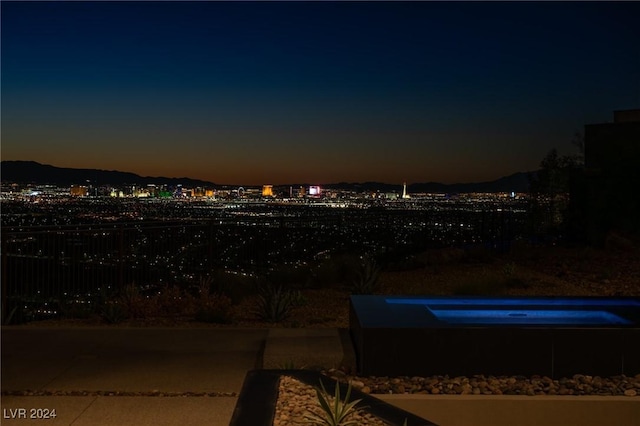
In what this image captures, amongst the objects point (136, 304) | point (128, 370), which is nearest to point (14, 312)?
point (136, 304)

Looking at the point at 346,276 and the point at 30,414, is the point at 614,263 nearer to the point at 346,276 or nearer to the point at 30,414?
the point at 346,276

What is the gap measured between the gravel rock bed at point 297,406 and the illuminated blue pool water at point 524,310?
7.34 feet

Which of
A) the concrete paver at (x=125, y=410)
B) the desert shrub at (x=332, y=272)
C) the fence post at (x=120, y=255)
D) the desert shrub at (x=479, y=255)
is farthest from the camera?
the desert shrub at (x=479, y=255)

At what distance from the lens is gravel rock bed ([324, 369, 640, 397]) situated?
645 centimetres

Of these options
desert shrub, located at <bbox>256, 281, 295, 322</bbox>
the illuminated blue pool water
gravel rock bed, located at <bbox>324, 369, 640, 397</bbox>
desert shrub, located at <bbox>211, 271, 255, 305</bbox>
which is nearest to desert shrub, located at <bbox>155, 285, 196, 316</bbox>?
desert shrub, located at <bbox>211, 271, 255, 305</bbox>

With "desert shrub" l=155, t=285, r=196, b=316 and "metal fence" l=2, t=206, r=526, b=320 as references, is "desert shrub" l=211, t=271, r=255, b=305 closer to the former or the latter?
"metal fence" l=2, t=206, r=526, b=320

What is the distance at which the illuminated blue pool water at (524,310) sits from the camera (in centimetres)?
784

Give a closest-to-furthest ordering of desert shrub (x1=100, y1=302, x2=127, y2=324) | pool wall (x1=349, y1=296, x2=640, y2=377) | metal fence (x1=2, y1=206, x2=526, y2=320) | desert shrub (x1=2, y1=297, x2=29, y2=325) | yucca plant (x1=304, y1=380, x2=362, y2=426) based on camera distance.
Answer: yucca plant (x1=304, y1=380, x2=362, y2=426)
pool wall (x1=349, y1=296, x2=640, y2=377)
desert shrub (x1=2, y1=297, x2=29, y2=325)
desert shrub (x1=100, y1=302, x2=127, y2=324)
metal fence (x1=2, y1=206, x2=526, y2=320)

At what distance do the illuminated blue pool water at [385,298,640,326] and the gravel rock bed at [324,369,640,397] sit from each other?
0.84 metres

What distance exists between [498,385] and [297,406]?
217 cm

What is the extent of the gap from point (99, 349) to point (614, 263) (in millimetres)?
14268

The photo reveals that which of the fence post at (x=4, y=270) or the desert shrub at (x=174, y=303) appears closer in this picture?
the fence post at (x=4, y=270)

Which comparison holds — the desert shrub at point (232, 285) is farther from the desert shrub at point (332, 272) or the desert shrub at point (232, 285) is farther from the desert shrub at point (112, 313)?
the desert shrub at point (112, 313)

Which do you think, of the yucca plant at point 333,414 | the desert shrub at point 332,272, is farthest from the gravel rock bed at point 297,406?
the desert shrub at point 332,272
